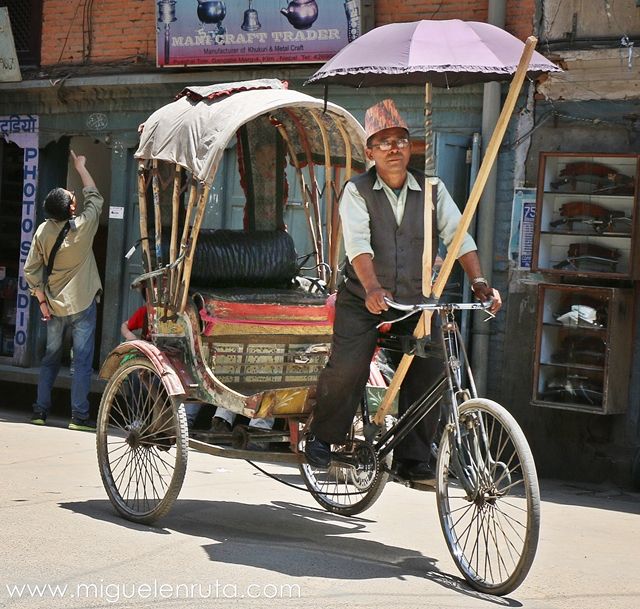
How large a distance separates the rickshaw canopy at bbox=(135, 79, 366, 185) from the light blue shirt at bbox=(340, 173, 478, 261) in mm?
900

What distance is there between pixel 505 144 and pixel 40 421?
5.05 m

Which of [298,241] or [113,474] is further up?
[298,241]

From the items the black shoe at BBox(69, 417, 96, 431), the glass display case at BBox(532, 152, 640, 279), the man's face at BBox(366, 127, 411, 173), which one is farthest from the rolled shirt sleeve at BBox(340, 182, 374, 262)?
the black shoe at BBox(69, 417, 96, 431)

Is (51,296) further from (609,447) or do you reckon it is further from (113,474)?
(609,447)

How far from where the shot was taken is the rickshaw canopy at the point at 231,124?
276 inches

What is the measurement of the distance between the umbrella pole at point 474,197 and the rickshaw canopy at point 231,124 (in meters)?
1.50

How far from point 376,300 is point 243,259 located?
2.16 meters

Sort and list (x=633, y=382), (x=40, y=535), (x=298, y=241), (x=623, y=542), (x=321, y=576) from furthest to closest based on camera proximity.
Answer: (x=298, y=241) < (x=633, y=382) < (x=623, y=542) < (x=40, y=535) < (x=321, y=576)

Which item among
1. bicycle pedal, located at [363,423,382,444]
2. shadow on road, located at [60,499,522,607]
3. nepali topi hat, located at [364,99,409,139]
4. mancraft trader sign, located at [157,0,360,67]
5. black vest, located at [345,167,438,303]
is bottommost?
shadow on road, located at [60,499,522,607]

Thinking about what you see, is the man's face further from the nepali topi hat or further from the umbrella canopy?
the umbrella canopy

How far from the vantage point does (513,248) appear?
11.6 meters

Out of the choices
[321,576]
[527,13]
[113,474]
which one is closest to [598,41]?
[527,13]

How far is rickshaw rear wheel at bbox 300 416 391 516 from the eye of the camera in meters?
6.62

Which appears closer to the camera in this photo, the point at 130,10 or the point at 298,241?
the point at 298,241
